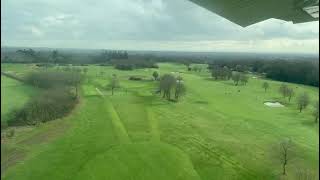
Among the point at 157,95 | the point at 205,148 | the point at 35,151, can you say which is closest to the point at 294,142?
the point at 205,148

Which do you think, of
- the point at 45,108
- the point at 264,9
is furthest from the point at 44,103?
the point at 264,9

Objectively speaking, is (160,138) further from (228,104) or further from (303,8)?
(303,8)

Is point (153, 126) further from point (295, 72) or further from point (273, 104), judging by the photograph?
point (295, 72)

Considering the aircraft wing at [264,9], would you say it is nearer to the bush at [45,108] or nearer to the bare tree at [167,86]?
the bush at [45,108]

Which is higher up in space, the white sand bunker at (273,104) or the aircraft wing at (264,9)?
the aircraft wing at (264,9)

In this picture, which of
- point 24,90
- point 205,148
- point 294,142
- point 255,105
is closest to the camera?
point 24,90

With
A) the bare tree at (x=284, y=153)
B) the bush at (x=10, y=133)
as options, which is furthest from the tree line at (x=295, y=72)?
the bush at (x=10, y=133)
